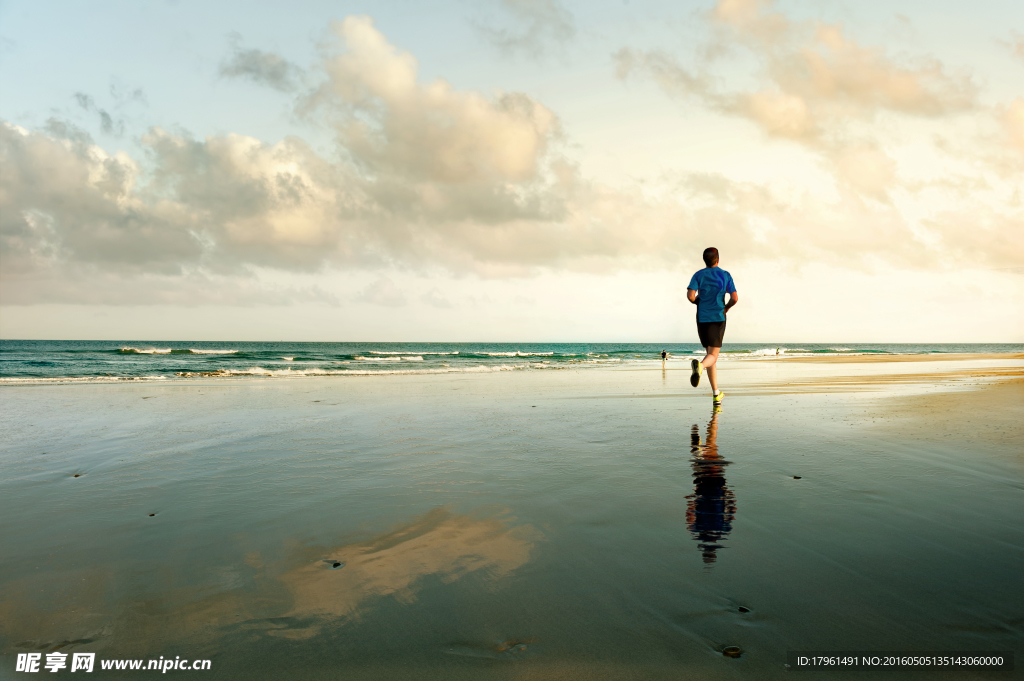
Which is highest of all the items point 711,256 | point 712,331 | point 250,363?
point 711,256

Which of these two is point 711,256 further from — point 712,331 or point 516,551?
point 516,551

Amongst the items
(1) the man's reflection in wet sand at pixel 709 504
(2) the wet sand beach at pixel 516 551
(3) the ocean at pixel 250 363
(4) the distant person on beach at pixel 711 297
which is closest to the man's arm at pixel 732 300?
(4) the distant person on beach at pixel 711 297

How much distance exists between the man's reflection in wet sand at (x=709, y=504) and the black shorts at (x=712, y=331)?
3.39 metres

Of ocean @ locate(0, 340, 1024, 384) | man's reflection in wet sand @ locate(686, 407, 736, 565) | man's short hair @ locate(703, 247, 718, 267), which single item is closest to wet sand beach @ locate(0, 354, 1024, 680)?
man's reflection in wet sand @ locate(686, 407, 736, 565)

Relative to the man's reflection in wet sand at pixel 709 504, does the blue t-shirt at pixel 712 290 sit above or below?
above

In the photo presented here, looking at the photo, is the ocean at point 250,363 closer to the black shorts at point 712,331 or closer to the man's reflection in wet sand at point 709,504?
the black shorts at point 712,331

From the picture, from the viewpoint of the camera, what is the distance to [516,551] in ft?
9.98

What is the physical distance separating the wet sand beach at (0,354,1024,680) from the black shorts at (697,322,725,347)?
2355mm

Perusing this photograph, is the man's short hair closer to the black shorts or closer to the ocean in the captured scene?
the black shorts

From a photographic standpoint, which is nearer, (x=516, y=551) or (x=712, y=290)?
(x=516, y=551)

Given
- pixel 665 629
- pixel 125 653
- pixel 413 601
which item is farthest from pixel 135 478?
pixel 665 629

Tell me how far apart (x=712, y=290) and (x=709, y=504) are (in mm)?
5562

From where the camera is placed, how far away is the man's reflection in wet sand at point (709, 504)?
10.3 ft

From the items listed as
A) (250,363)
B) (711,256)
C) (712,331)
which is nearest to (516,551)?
(712,331)
